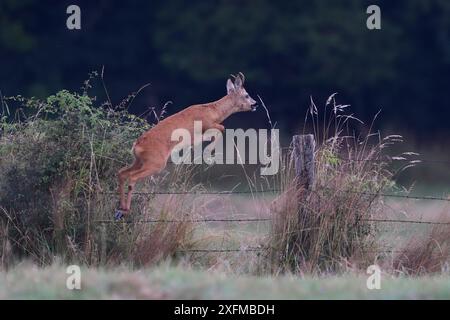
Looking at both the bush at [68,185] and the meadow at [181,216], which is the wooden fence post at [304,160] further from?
the bush at [68,185]

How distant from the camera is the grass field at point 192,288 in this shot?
738 cm

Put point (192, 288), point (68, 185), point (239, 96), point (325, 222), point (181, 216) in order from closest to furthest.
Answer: point (192, 288) → point (325, 222) → point (68, 185) → point (181, 216) → point (239, 96)

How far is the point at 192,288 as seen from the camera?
7426mm

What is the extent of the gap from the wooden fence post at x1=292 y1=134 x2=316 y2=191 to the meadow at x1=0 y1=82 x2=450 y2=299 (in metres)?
0.07

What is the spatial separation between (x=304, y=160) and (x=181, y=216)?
1.16m

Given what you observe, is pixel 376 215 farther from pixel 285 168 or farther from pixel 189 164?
pixel 189 164

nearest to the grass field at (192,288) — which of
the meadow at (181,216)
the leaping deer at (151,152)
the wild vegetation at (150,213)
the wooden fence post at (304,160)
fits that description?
the meadow at (181,216)

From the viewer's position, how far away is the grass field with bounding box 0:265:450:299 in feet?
24.2

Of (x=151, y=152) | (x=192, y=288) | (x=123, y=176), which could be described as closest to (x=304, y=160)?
(x=151, y=152)

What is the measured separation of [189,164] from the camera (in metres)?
10.3

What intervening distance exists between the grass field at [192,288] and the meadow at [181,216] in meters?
1.08

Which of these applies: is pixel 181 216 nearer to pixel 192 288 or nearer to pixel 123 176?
pixel 123 176

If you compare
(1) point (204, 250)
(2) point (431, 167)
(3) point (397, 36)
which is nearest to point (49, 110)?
(1) point (204, 250)

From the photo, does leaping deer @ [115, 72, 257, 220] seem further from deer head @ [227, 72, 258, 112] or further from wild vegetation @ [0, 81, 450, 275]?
deer head @ [227, 72, 258, 112]
